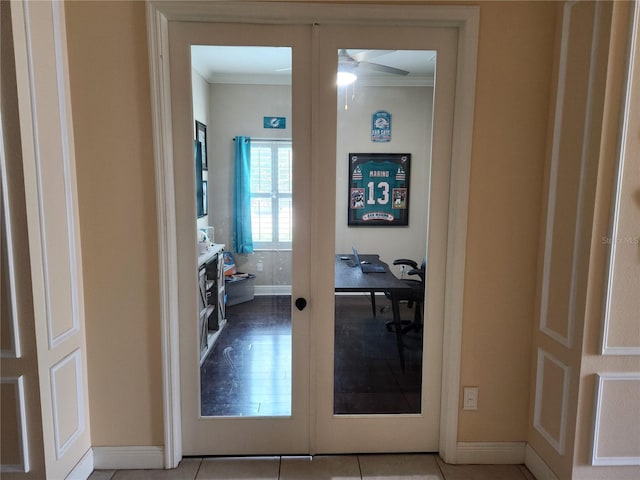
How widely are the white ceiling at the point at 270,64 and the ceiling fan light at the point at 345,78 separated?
0.05 m

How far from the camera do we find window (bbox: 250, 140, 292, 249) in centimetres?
195

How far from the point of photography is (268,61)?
1.88m

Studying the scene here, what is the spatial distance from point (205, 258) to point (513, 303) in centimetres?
163

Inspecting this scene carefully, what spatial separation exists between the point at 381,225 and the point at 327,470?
1313 mm

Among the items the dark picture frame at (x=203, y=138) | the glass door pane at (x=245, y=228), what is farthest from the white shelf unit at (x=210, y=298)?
the dark picture frame at (x=203, y=138)

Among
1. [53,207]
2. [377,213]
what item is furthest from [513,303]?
[53,207]

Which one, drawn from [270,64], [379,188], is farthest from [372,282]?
[270,64]

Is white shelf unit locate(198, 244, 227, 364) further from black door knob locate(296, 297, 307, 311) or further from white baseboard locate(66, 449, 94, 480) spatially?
white baseboard locate(66, 449, 94, 480)

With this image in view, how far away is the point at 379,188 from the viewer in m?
2.04

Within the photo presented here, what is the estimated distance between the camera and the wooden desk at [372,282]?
6.65 ft

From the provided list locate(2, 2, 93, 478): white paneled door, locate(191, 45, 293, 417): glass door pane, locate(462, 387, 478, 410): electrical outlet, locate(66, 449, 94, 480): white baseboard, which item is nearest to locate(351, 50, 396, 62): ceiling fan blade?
locate(191, 45, 293, 417): glass door pane

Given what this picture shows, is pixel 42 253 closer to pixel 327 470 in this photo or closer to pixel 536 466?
pixel 327 470

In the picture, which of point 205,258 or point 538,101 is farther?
point 205,258

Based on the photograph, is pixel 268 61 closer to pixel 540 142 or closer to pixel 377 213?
pixel 377 213
